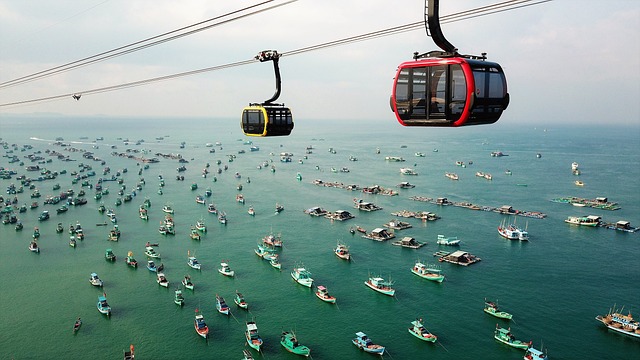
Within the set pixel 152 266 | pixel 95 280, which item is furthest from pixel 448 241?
pixel 95 280

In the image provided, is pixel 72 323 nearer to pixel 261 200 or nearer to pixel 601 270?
pixel 261 200

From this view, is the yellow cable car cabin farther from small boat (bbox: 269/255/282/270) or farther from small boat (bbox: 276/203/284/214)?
small boat (bbox: 276/203/284/214)

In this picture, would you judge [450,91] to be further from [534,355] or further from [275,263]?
[275,263]

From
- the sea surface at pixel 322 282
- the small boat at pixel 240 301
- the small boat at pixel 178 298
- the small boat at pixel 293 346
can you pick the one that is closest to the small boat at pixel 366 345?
the sea surface at pixel 322 282

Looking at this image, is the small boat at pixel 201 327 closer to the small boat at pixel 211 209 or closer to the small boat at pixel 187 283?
the small boat at pixel 187 283

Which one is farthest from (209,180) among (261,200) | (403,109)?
(403,109)

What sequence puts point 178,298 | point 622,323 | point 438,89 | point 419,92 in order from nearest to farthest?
point 438,89 < point 419,92 < point 622,323 < point 178,298
